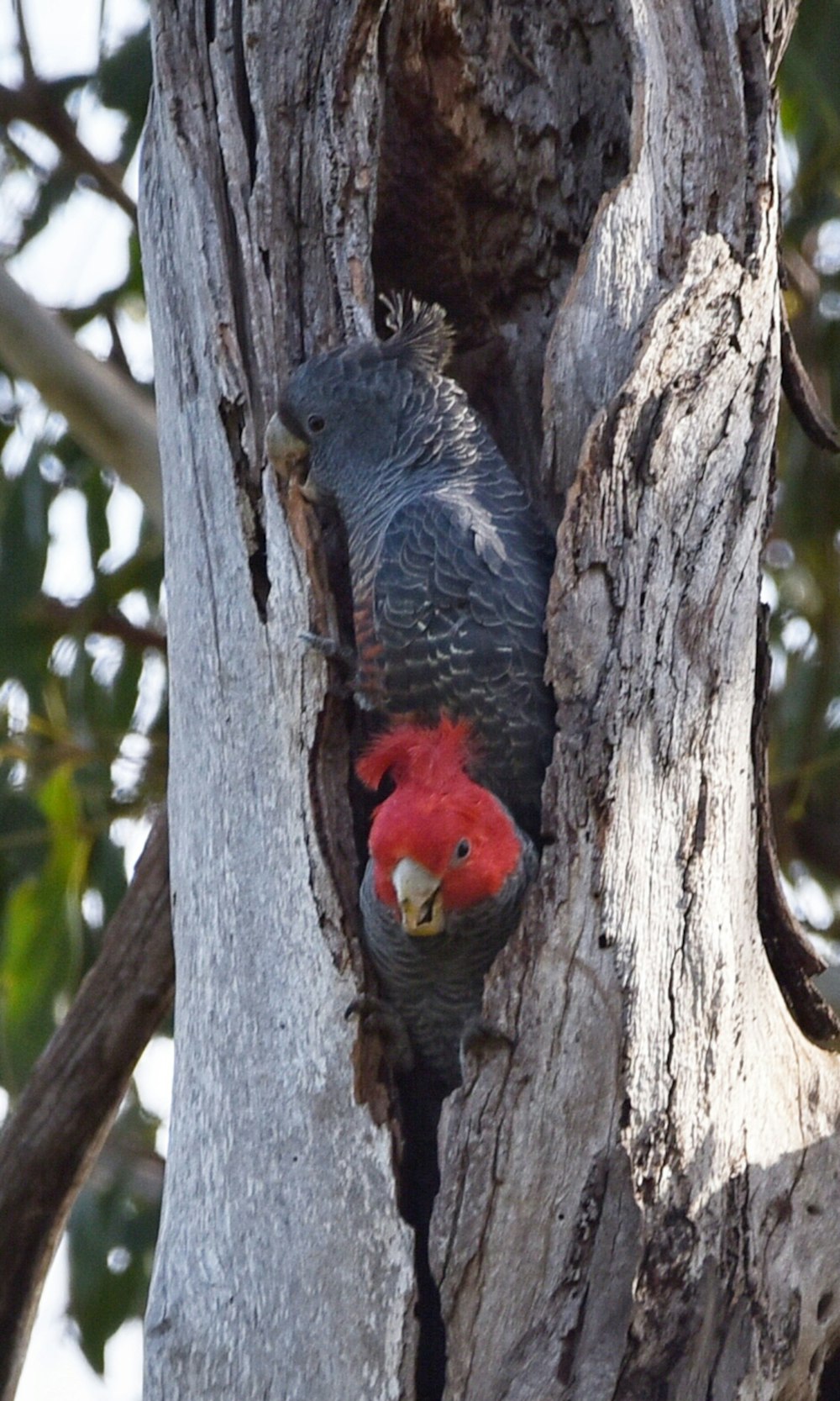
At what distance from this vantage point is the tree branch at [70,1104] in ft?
8.54

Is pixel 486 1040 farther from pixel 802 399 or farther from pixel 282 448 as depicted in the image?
pixel 802 399

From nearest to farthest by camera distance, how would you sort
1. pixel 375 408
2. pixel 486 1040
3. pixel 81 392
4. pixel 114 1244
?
1. pixel 486 1040
2. pixel 375 408
3. pixel 81 392
4. pixel 114 1244

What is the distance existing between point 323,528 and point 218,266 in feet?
1.23

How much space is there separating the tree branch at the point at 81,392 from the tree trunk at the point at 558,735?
1.01m

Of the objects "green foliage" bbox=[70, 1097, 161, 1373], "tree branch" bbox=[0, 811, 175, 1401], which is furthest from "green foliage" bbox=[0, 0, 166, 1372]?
"tree branch" bbox=[0, 811, 175, 1401]

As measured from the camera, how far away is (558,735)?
186cm

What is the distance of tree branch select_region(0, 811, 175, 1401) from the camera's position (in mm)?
2602

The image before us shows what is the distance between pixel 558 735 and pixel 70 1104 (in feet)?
3.98

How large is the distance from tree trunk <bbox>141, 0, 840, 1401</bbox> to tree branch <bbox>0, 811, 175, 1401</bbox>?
65 centimetres

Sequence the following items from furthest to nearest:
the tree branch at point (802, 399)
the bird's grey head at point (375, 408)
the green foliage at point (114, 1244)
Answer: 1. the green foliage at point (114, 1244)
2. the tree branch at point (802, 399)
3. the bird's grey head at point (375, 408)

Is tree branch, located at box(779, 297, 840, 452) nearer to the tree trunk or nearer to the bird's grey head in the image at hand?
the tree trunk

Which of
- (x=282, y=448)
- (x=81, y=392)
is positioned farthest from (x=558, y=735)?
(x=81, y=392)

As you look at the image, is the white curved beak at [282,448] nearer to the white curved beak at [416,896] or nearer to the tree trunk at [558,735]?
the tree trunk at [558,735]

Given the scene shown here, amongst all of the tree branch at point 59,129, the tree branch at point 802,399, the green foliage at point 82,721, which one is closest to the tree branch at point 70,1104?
the green foliage at point 82,721
